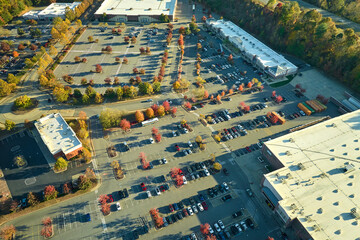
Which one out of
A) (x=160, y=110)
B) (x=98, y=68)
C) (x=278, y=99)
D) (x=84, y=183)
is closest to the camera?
(x=84, y=183)

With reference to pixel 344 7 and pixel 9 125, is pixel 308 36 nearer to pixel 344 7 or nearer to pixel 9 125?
pixel 344 7

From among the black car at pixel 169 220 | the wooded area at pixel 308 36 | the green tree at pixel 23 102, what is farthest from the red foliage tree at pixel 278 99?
the green tree at pixel 23 102

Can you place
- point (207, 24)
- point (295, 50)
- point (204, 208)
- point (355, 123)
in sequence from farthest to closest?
point (207, 24), point (295, 50), point (355, 123), point (204, 208)

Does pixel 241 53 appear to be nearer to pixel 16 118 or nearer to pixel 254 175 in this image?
pixel 254 175

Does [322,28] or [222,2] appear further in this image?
[222,2]

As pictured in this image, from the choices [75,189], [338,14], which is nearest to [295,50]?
[338,14]

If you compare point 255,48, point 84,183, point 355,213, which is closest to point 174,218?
point 84,183

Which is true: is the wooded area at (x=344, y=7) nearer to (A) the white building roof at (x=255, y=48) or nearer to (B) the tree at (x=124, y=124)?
(A) the white building roof at (x=255, y=48)
